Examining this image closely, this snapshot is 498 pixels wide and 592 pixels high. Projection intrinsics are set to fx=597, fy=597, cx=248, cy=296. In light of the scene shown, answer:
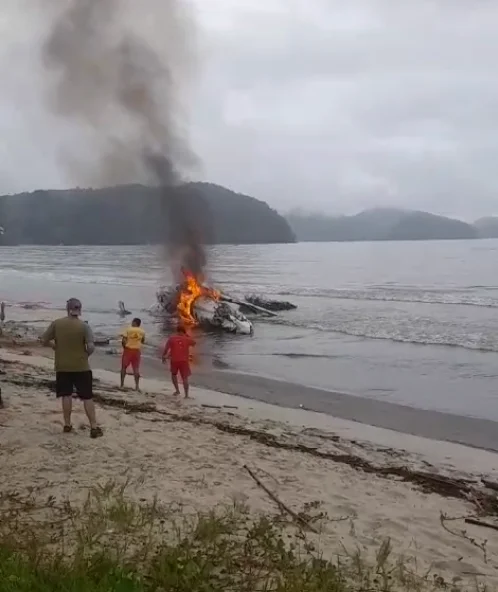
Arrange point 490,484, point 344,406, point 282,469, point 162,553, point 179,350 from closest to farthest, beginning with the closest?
point 162,553 < point 282,469 < point 490,484 < point 179,350 < point 344,406

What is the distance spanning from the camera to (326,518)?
591 cm

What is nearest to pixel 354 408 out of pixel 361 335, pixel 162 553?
pixel 162 553

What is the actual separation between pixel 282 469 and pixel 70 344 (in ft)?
10.4

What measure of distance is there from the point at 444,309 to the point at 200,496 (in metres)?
30.0

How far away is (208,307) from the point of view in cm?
2783

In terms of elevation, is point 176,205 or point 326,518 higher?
point 176,205

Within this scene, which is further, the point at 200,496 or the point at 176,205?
the point at 176,205

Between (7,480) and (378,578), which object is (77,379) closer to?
(7,480)

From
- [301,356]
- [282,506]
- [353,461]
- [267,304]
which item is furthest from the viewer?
[267,304]

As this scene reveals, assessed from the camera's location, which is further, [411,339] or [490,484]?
[411,339]

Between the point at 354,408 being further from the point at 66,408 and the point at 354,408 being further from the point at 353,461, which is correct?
the point at 66,408

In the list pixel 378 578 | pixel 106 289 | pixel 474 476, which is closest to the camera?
pixel 378 578

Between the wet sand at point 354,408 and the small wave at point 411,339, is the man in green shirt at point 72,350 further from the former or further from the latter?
the small wave at point 411,339

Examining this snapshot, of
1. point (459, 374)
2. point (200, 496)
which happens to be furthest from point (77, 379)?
point (459, 374)
